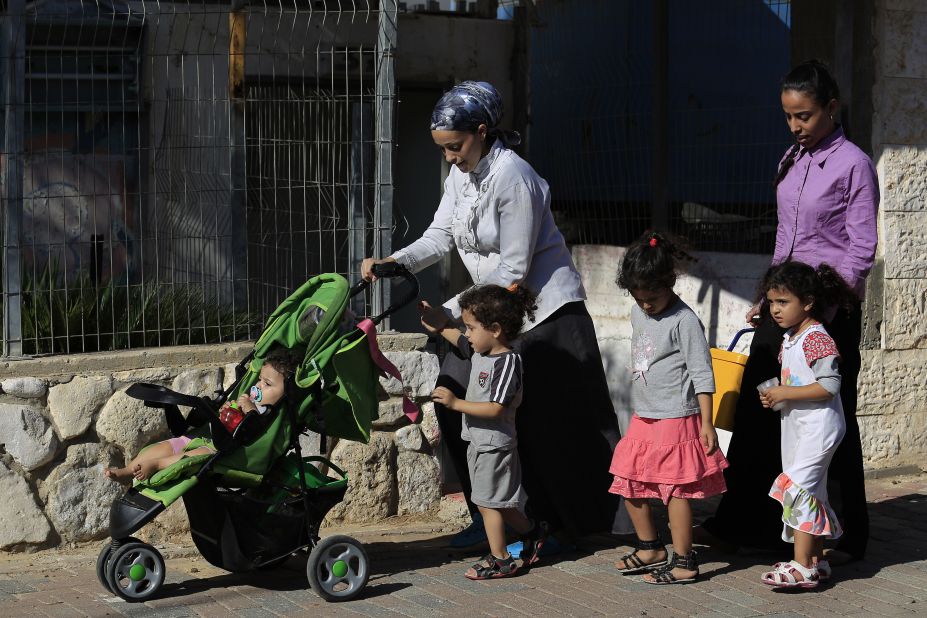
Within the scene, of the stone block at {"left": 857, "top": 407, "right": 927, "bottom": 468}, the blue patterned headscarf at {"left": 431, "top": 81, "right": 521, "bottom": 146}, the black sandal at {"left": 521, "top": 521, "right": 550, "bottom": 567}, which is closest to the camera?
the blue patterned headscarf at {"left": 431, "top": 81, "right": 521, "bottom": 146}

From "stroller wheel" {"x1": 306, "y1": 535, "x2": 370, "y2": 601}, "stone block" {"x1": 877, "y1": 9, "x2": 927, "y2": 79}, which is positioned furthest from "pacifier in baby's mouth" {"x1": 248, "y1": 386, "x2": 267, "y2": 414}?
"stone block" {"x1": 877, "y1": 9, "x2": 927, "y2": 79}

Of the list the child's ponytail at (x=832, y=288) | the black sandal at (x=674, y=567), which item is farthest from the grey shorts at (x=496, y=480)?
the child's ponytail at (x=832, y=288)

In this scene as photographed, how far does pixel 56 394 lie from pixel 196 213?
117 centimetres

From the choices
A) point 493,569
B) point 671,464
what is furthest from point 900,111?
point 493,569

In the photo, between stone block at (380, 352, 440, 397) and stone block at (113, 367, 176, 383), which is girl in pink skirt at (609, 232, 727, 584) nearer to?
stone block at (380, 352, 440, 397)

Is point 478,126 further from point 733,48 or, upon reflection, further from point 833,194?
point 733,48

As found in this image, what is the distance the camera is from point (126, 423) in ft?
18.8

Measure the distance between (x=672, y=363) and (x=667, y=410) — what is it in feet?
0.62

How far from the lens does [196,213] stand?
20.7 ft

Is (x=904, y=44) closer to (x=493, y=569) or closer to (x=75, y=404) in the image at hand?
(x=493, y=569)

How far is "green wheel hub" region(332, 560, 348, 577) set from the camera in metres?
4.93

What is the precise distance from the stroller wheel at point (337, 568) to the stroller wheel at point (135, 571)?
582 mm

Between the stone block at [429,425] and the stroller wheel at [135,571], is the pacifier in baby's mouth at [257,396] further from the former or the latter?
the stone block at [429,425]

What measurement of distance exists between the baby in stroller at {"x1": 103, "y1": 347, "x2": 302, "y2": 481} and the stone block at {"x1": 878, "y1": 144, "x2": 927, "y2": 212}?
12.3 feet
